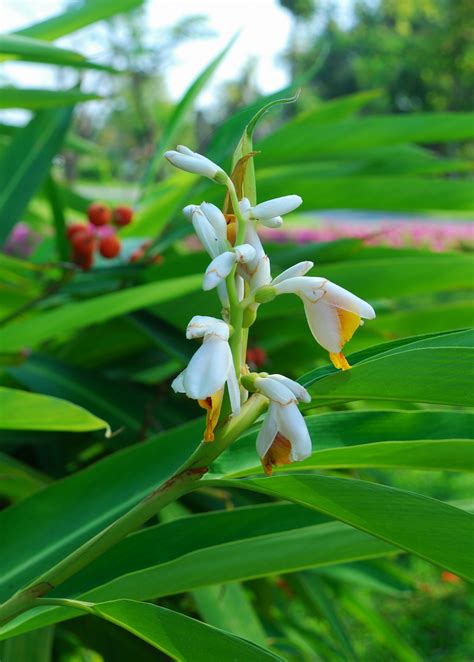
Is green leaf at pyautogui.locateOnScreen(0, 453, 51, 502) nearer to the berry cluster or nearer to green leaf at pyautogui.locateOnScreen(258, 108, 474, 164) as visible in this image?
the berry cluster

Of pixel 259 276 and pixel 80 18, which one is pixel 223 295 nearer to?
pixel 259 276

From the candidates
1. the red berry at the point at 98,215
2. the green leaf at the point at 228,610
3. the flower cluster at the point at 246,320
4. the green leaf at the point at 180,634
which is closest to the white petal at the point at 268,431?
the flower cluster at the point at 246,320

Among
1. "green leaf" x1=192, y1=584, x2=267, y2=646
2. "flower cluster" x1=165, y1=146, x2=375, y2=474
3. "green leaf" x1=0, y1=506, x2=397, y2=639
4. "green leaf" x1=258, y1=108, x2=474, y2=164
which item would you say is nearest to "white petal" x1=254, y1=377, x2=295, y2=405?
"flower cluster" x1=165, y1=146, x2=375, y2=474

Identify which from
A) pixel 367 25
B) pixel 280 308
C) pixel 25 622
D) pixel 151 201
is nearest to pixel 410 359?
pixel 25 622

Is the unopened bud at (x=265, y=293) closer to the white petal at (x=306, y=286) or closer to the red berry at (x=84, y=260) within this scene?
the white petal at (x=306, y=286)

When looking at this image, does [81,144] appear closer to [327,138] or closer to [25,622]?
[327,138]

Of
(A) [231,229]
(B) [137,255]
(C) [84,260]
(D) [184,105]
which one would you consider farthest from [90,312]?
(A) [231,229]

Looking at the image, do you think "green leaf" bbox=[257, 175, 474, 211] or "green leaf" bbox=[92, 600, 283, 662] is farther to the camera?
"green leaf" bbox=[257, 175, 474, 211]
